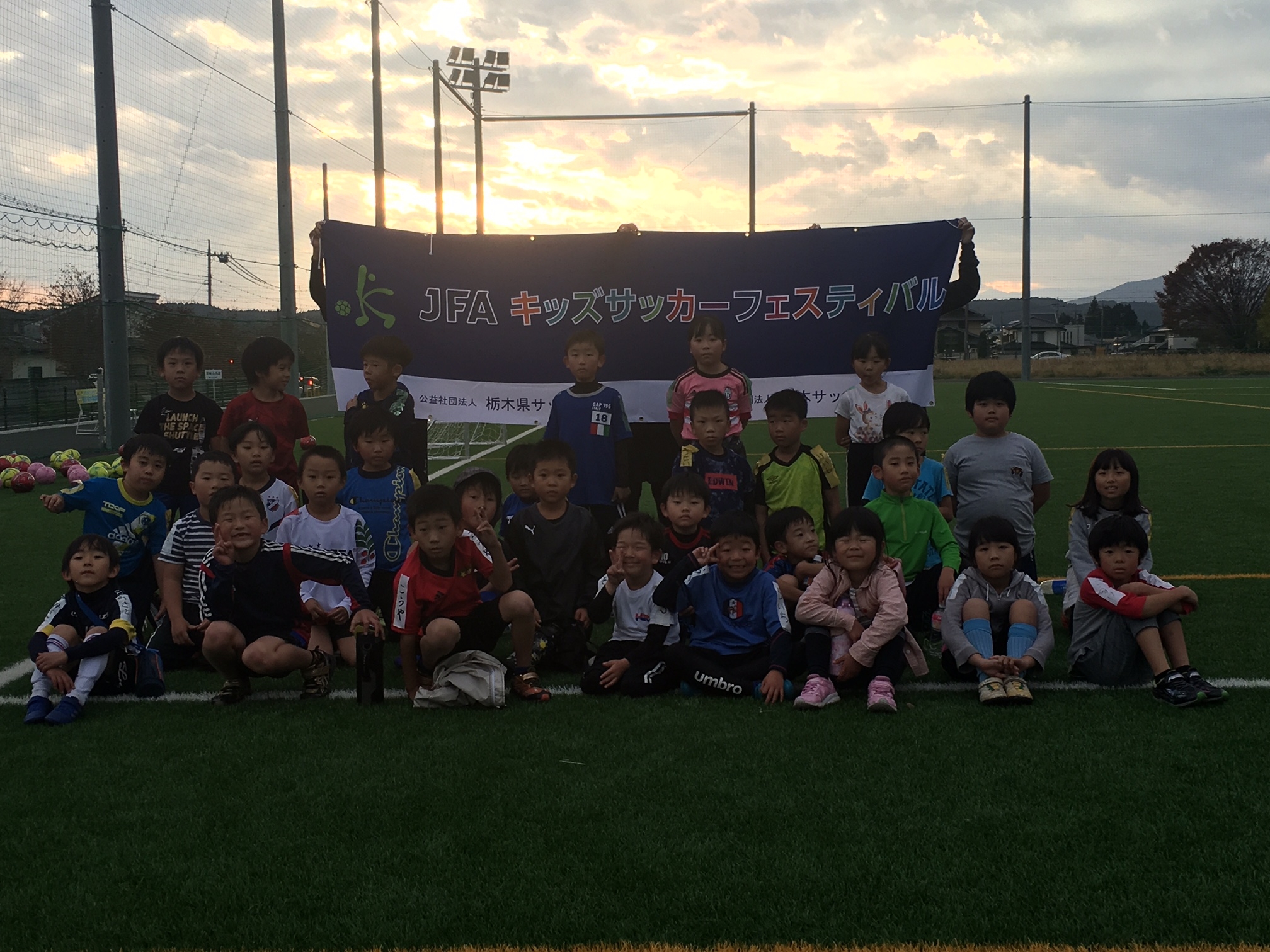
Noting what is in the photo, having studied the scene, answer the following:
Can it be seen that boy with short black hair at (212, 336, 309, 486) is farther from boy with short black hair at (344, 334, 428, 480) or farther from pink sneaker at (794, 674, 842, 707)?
pink sneaker at (794, 674, 842, 707)

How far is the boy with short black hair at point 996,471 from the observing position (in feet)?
16.9

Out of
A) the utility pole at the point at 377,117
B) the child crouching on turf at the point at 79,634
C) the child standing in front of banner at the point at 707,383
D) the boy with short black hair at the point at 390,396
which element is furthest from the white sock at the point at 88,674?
the utility pole at the point at 377,117

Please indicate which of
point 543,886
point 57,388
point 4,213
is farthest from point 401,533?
point 57,388

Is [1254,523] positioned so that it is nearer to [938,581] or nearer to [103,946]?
[938,581]

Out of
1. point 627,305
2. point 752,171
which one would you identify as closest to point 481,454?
point 627,305

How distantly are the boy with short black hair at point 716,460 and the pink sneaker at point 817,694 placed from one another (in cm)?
120

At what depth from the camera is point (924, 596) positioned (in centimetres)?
503

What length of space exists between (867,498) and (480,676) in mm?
2104

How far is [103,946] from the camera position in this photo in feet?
8.09

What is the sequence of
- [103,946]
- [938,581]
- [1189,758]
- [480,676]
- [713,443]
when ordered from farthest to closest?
[713,443], [938,581], [480,676], [1189,758], [103,946]

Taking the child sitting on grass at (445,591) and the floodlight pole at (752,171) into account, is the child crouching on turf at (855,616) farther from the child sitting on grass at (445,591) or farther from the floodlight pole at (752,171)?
the floodlight pole at (752,171)

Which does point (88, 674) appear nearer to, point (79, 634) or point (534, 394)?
point (79, 634)

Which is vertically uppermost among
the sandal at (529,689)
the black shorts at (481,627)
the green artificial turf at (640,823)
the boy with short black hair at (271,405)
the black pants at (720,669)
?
the boy with short black hair at (271,405)

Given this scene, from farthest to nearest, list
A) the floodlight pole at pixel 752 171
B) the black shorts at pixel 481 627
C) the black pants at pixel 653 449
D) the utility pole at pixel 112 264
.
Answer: the floodlight pole at pixel 752 171 < the utility pole at pixel 112 264 < the black pants at pixel 653 449 < the black shorts at pixel 481 627
